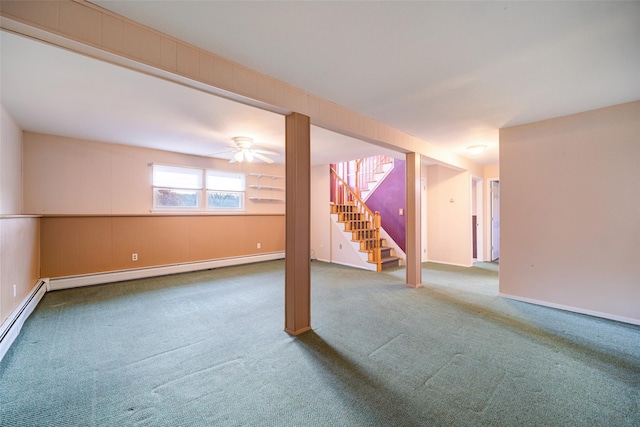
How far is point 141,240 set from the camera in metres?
5.12

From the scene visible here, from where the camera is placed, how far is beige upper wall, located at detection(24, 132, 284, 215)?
13.8 ft

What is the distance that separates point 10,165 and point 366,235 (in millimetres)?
6251

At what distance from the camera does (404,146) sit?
4281 mm

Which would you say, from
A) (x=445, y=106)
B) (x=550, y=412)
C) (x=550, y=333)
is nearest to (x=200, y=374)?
(x=550, y=412)

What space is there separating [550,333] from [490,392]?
5.13ft

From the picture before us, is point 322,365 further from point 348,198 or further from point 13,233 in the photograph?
point 348,198

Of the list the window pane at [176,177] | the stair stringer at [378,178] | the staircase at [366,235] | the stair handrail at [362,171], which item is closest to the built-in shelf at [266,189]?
the window pane at [176,177]

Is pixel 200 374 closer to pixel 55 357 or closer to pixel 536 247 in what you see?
pixel 55 357

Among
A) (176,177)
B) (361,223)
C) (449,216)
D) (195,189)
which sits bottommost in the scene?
(361,223)

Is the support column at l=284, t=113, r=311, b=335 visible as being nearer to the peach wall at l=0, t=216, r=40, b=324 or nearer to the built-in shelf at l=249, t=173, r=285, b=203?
the peach wall at l=0, t=216, r=40, b=324

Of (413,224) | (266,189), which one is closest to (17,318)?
(266,189)

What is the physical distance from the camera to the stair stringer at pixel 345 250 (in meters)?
6.05

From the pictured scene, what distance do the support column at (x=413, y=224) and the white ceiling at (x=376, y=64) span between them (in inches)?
32.1

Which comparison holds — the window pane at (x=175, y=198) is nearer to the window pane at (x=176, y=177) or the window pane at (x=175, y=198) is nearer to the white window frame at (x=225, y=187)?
the window pane at (x=176, y=177)
